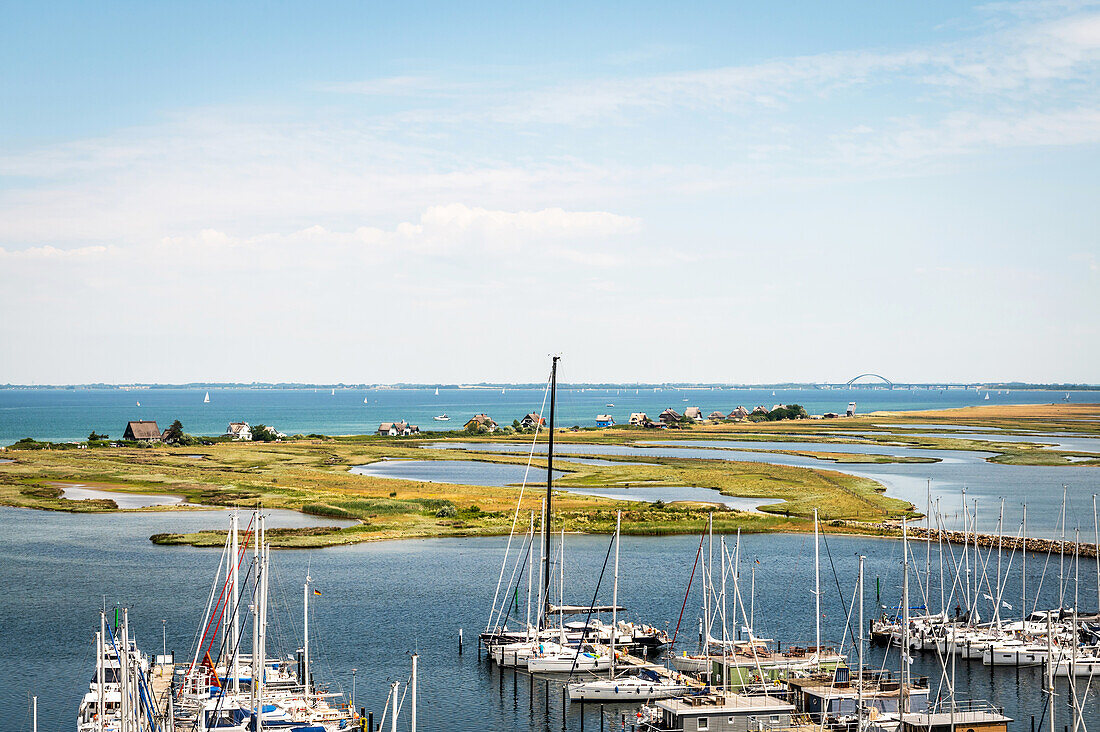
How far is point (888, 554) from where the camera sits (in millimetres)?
89500

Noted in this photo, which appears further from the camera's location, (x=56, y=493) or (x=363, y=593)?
(x=56, y=493)

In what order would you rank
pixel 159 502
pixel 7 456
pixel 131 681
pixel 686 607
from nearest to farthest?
pixel 131 681
pixel 686 607
pixel 159 502
pixel 7 456

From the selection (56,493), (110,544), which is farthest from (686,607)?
(56,493)

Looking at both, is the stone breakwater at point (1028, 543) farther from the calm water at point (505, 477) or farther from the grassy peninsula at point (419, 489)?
the calm water at point (505, 477)

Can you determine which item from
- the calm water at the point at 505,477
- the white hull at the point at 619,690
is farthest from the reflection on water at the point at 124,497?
the white hull at the point at 619,690

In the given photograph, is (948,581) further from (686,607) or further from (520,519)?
(520,519)

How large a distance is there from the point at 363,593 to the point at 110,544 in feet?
99.5

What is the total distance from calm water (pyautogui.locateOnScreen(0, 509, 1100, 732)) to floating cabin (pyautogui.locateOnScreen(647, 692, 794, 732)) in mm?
4825

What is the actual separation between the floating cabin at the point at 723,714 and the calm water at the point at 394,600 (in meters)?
4.83

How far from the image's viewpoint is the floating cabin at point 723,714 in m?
46.6

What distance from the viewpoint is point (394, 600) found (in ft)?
234

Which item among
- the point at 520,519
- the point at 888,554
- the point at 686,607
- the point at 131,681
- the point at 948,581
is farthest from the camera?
the point at 520,519

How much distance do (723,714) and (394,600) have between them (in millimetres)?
29665

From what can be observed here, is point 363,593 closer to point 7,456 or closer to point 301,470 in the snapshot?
point 301,470
